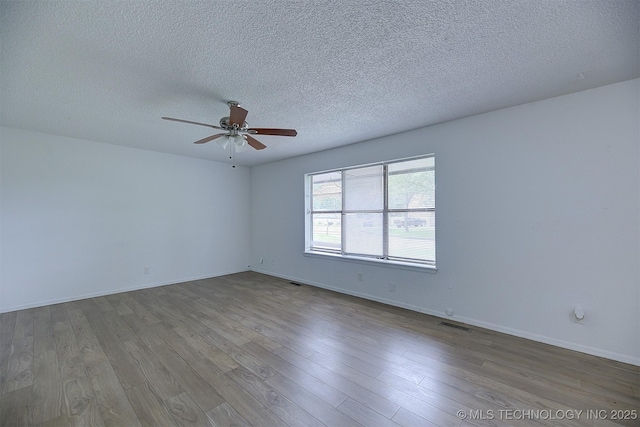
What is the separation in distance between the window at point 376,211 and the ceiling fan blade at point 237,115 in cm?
232

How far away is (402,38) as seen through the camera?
1762 mm

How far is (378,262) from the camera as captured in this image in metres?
3.90

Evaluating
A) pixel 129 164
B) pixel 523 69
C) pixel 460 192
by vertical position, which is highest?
pixel 523 69

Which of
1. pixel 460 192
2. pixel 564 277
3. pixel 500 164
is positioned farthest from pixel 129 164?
pixel 564 277

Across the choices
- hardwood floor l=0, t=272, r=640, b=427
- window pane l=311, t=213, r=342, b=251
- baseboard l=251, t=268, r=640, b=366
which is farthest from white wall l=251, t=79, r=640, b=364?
window pane l=311, t=213, r=342, b=251

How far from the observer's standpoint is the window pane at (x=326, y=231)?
186 inches

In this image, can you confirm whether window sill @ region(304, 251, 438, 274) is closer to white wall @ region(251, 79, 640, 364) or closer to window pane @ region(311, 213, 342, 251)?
white wall @ region(251, 79, 640, 364)

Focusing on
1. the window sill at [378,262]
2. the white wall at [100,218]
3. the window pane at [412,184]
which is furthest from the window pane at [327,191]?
the white wall at [100,218]

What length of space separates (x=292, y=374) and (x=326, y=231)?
3010 millimetres

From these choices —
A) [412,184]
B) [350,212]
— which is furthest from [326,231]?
[412,184]

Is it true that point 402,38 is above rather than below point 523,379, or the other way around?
above

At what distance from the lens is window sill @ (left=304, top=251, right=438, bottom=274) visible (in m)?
3.44

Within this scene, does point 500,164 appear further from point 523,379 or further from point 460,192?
point 523,379

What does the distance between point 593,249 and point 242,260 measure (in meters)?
5.99
